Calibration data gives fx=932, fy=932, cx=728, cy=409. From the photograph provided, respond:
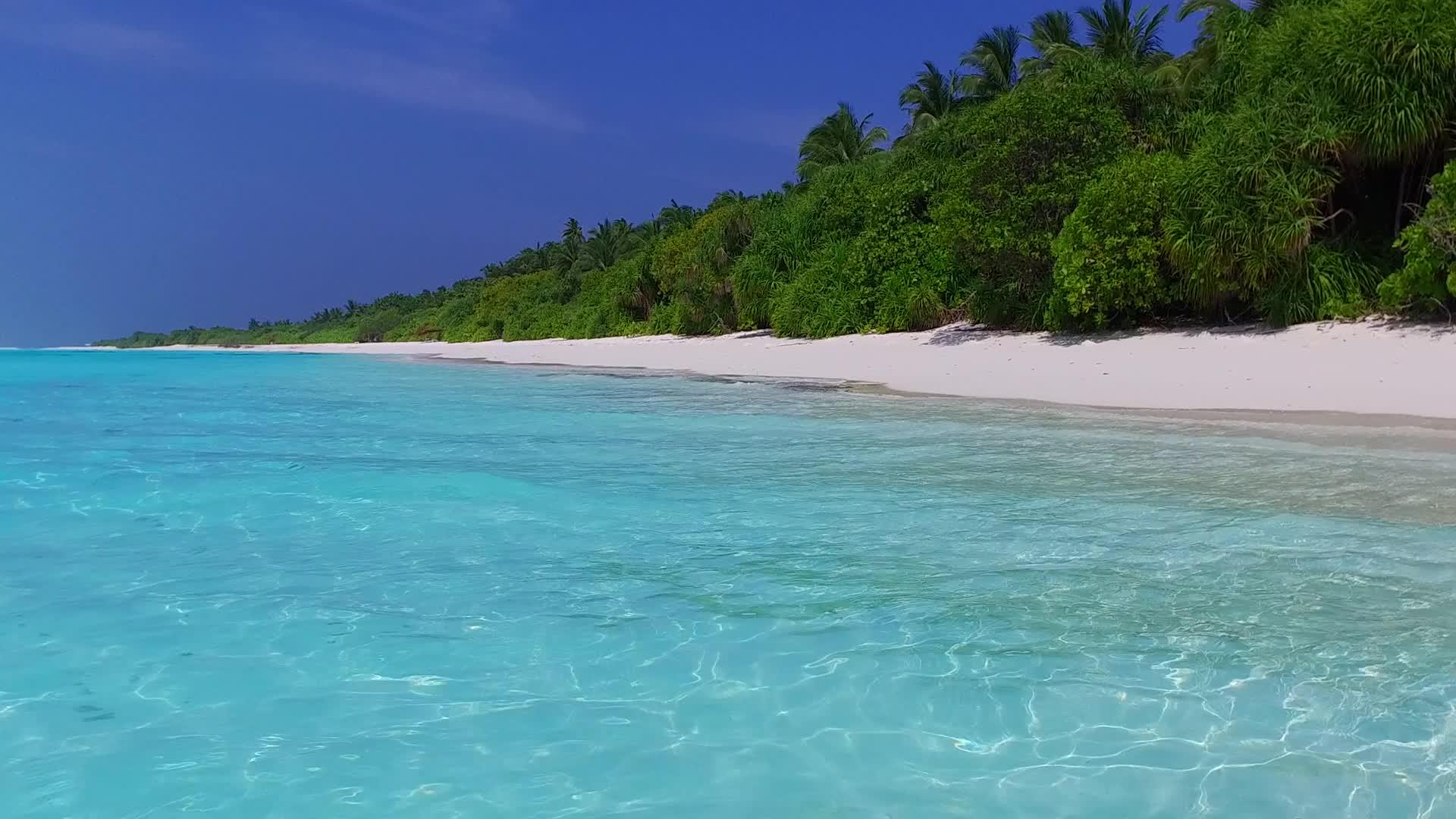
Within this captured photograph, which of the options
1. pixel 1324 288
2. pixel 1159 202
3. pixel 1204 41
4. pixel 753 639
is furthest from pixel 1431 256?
pixel 1204 41

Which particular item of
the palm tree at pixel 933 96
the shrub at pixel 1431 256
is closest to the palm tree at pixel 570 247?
the palm tree at pixel 933 96

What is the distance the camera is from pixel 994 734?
285 cm

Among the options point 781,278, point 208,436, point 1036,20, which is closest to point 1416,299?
point 208,436

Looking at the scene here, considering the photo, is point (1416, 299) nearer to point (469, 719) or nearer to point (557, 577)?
point (557, 577)

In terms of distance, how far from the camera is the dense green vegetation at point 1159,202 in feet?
42.8

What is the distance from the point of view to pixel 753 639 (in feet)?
12.0

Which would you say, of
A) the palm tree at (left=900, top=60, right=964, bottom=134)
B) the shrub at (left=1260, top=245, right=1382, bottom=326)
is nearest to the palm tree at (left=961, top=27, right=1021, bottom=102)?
the palm tree at (left=900, top=60, right=964, bottom=134)

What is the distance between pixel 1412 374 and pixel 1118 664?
9652 millimetres

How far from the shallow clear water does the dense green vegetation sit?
7784mm

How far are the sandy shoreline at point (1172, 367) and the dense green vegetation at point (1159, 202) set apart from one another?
2.30 ft

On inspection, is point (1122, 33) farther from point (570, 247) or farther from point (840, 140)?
point (570, 247)

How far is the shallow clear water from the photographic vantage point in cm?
260

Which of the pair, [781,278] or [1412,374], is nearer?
[1412,374]

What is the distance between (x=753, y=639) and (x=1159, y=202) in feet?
48.2
